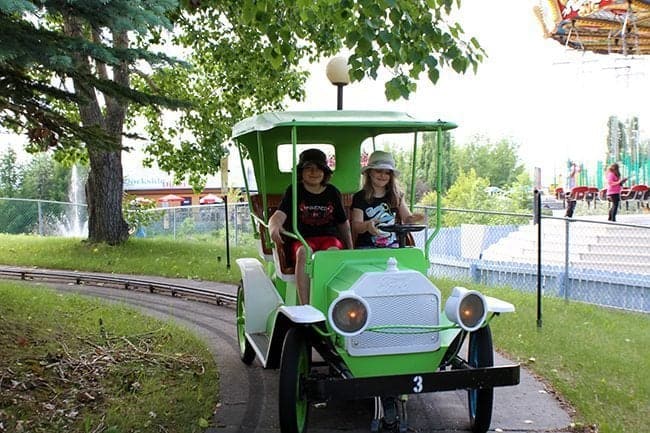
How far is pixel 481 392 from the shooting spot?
4406 millimetres

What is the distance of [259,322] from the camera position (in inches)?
227

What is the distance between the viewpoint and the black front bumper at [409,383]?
3951 millimetres

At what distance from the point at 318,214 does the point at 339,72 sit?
70.2 inches

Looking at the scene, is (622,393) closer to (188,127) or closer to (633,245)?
(633,245)

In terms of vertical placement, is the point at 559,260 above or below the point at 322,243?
below

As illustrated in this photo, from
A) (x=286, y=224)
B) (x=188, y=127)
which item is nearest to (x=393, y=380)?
(x=286, y=224)

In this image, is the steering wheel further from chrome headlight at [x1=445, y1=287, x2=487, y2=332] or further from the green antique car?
chrome headlight at [x1=445, y1=287, x2=487, y2=332]

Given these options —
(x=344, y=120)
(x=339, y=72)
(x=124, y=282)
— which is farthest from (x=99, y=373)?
(x=124, y=282)

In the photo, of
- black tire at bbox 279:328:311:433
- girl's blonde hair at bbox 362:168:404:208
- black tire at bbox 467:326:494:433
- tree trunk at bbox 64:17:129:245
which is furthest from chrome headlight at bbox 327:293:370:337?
tree trunk at bbox 64:17:129:245

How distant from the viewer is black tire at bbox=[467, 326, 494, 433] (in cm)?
439

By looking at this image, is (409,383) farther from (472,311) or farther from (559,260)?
(559,260)

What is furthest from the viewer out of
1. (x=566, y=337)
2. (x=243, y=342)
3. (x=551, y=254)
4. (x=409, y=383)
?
(x=551, y=254)

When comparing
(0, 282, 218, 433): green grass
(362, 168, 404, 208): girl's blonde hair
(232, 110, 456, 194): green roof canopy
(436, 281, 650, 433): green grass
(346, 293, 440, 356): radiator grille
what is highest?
(232, 110, 456, 194): green roof canopy

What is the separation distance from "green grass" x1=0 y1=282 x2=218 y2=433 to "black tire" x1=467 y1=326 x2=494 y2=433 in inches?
71.4
